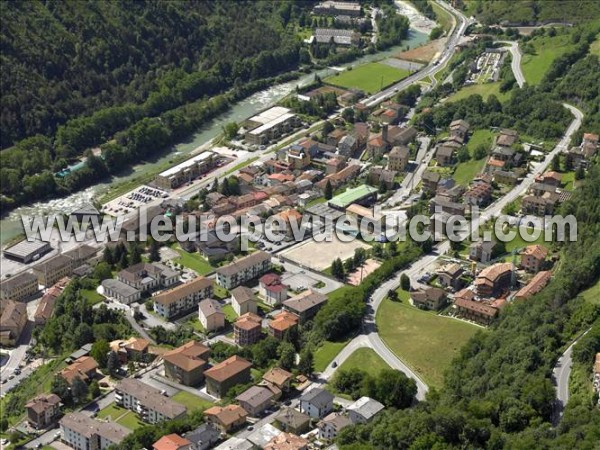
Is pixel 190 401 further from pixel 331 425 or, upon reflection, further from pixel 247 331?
pixel 331 425

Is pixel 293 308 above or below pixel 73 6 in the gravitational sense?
below

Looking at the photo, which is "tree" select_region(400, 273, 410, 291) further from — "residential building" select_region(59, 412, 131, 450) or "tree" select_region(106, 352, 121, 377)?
"residential building" select_region(59, 412, 131, 450)

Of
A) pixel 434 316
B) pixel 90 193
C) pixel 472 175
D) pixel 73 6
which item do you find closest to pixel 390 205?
pixel 472 175

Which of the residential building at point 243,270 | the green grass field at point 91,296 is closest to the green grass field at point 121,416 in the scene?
the green grass field at point 91,296

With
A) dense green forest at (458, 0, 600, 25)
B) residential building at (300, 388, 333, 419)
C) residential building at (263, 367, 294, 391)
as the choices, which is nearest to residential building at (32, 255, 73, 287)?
residential building at (263, 367, 294, 391)

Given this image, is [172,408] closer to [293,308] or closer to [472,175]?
[293,308]

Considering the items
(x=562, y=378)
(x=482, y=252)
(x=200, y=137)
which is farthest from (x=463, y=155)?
(x=562, y=378)

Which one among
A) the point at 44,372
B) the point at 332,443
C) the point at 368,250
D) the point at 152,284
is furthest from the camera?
the point at 368,250
